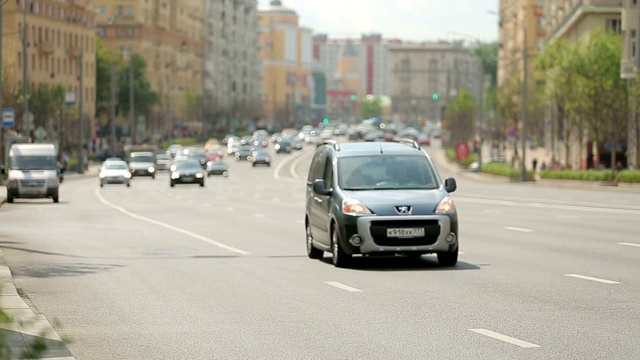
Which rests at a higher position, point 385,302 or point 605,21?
point 605,21

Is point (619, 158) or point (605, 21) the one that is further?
point (605, 21)

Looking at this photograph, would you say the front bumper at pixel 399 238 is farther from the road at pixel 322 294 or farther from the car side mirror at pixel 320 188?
the car side mirror at pixel 320 188

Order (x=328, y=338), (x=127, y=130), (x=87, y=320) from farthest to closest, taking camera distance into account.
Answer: (x=127, y=130) < (x=87, y=320) < (x=328, y=338)

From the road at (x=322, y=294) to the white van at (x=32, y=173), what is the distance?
18.8m

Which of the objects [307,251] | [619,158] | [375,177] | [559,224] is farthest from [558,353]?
[619,158]

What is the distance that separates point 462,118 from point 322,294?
13385 cm

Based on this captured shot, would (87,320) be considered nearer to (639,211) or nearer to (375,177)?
(375,177)

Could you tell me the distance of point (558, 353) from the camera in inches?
436

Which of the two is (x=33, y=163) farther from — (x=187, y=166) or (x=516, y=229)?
(x=516, y=229)

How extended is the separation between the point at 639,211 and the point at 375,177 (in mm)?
18812

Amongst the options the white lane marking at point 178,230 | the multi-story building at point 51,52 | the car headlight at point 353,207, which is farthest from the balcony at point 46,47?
the car headlight at point 353,207

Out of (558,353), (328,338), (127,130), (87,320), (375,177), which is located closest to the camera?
(558,353)

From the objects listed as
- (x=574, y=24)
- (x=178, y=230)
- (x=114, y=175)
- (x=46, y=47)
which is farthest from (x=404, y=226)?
(x=46, y=47)

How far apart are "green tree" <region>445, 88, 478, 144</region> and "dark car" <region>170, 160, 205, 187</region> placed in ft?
245
